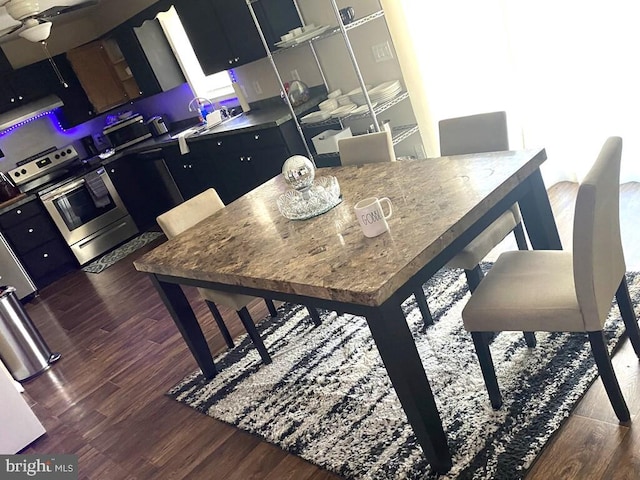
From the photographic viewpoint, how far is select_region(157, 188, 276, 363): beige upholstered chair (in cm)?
269

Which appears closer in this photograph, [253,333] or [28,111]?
[253,333]

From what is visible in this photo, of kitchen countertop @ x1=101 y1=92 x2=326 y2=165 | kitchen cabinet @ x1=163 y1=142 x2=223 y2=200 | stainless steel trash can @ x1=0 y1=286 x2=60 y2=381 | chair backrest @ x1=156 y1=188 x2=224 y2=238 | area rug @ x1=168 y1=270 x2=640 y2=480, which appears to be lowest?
area rug @ x1=168 y1=270 x2=640 y2=480

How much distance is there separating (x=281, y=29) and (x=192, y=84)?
185 cm

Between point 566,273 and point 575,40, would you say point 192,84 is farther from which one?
point 566,273

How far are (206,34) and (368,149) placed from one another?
8.15 feet

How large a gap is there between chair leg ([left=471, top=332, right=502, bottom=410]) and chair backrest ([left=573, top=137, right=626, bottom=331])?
0.35m

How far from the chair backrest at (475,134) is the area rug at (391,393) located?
72cm

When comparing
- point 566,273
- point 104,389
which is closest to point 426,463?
point 566,273

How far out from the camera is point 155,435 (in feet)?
8.77

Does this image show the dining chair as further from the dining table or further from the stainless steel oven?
the stainless steel oven

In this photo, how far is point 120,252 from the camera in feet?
19.0

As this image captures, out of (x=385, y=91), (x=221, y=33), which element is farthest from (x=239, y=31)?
(x=385, y=91)

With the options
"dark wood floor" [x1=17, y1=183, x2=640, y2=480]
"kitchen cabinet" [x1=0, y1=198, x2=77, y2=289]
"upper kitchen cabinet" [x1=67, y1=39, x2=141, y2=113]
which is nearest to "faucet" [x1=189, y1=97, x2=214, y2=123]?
"upper kitchen cabinet" [x1=67, y1=39, x2=141, y2=113]

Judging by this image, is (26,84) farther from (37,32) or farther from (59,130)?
(37,32)
